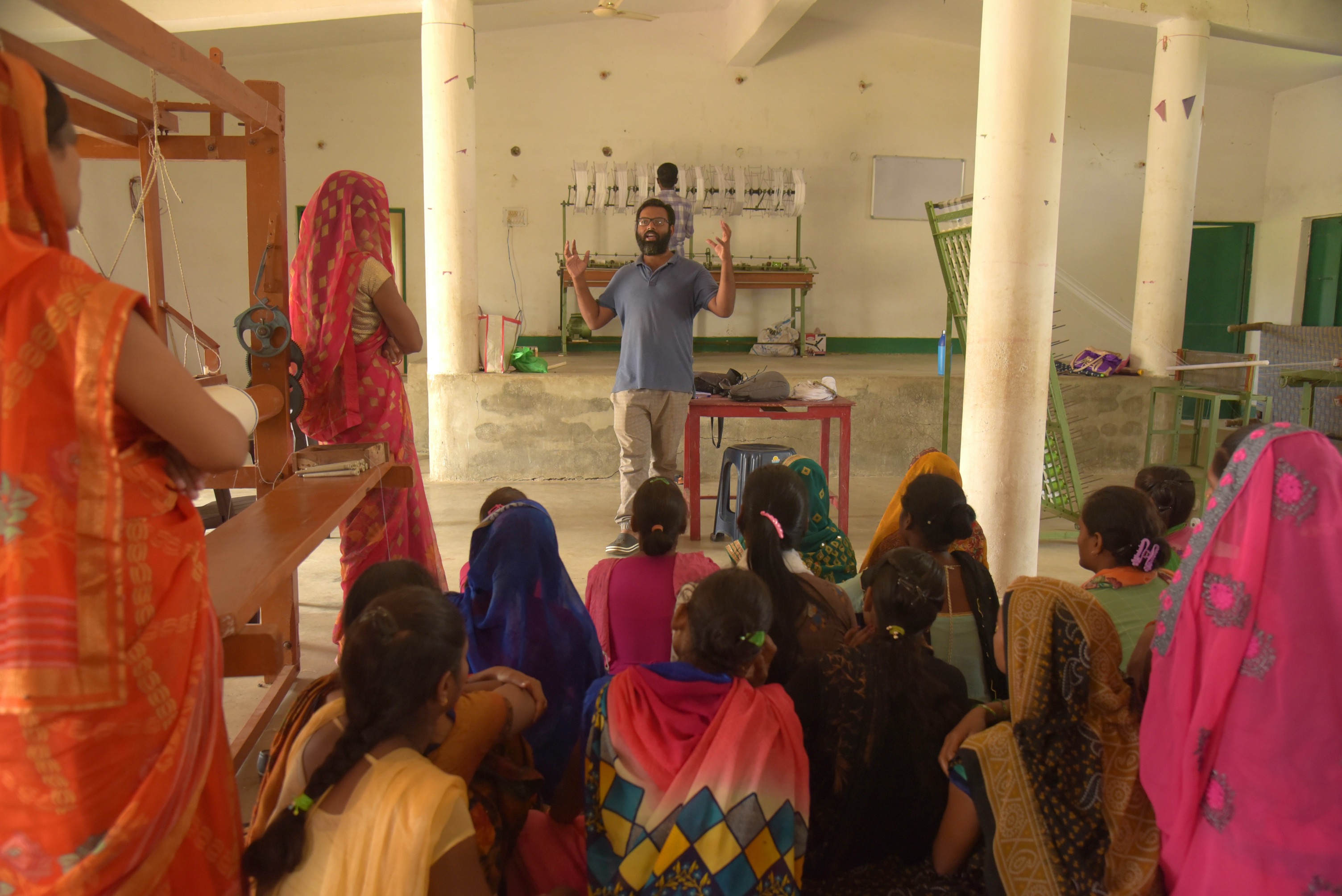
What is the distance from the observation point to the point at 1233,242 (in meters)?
9.85

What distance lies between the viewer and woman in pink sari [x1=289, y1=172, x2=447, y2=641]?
275 cm

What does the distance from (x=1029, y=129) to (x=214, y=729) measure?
3.42 metres

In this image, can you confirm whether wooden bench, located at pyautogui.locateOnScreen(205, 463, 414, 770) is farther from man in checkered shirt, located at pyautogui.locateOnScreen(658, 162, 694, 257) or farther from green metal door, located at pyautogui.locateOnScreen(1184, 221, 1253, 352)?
green metal door, located at pyautogui.locateOnScreen(1184, 221, 1253, 352)

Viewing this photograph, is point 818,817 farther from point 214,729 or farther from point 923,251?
point 923,251

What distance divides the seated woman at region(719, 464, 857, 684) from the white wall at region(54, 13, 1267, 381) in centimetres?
733

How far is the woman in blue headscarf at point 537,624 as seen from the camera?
6.81 feet

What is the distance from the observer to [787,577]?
7.11 ft

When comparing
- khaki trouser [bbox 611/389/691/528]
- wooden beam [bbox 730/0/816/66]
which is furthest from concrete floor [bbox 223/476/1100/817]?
wooden beam [bbox 730/0/816/66]

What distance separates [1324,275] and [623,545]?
828cm

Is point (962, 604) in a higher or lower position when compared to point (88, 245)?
lower

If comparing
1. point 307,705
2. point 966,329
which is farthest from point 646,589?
point 966,329

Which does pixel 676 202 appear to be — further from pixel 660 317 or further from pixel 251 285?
pixel 251 285

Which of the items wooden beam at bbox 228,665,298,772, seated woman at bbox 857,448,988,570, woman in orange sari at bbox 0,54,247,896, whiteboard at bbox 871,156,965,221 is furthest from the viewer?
whiteboard at bbox 871,156,965,221

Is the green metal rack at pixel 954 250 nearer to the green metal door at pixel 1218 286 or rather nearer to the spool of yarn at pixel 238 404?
the spool of yarn at pixel 238 404
